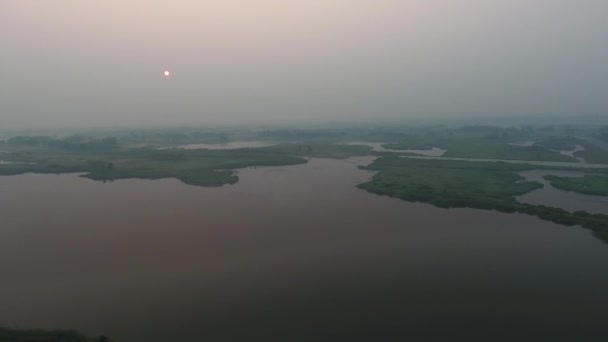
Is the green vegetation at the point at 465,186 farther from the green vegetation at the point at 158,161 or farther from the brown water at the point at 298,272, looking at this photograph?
the green vegetation at the point at 158,161

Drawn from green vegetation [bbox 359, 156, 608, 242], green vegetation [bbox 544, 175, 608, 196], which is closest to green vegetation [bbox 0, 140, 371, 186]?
green vegetation [bbox 359, 156, 608, 242]

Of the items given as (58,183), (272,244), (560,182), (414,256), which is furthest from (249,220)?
(560,182)

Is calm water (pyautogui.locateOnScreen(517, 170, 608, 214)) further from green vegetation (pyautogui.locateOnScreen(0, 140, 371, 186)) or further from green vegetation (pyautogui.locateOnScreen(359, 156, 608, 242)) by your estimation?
green vegetation (pyautogui.locateOnScreen(0, 140, 371, 186))

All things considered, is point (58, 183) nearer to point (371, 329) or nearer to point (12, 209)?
point (12, 209)

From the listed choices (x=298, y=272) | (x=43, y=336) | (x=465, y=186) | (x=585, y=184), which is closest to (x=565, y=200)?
(x=585, y=184)

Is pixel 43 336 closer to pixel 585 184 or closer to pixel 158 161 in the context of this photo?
pixel 158 161
